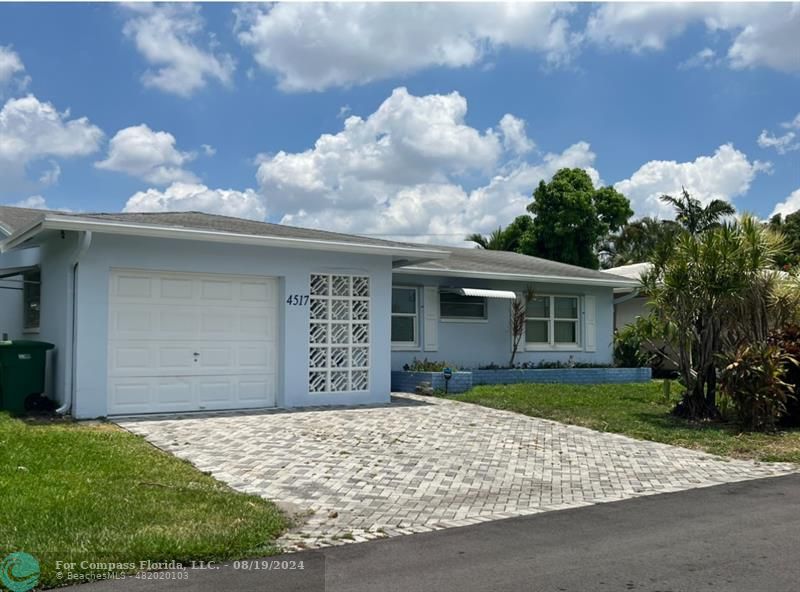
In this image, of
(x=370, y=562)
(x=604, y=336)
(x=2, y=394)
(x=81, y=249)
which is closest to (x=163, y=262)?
(x=81, y=249)

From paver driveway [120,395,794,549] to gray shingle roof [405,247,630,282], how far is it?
5.60 m

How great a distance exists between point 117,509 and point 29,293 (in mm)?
9517

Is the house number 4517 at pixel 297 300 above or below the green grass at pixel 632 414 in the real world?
above

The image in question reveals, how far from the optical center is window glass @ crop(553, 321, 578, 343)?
19.9m

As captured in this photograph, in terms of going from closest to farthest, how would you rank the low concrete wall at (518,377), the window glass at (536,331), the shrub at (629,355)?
1. the low concrete wall at (518,377)
2. the window glass at (536,331)
3. the shrub at (629,355)

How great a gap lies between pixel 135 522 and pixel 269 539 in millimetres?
1071

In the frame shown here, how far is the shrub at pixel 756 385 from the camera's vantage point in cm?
1184

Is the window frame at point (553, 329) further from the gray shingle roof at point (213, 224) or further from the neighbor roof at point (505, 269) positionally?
the gray shingle roof at point (213, 224)

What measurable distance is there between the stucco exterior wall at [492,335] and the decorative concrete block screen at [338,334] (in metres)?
3.35

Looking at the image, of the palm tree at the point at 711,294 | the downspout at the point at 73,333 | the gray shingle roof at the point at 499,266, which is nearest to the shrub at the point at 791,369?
the palm tree at the point at 711,294

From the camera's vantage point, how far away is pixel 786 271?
13.9 m

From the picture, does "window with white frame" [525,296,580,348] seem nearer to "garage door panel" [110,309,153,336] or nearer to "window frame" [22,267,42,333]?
"garage door panel" [110,309,153,336]

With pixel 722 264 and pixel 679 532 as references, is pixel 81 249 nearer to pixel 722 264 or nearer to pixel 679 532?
pixel 679 532

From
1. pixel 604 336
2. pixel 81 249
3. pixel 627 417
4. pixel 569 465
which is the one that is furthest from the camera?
pixel 604 336
